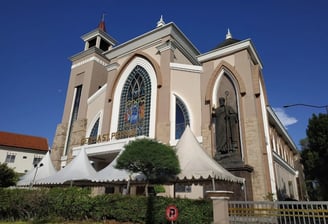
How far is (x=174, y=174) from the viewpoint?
28.0 feet

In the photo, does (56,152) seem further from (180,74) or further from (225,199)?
(225,199)

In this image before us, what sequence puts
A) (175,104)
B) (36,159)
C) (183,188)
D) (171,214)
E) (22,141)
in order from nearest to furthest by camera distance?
(171,214), (183,188), (175,104), (36,159), (22,141)

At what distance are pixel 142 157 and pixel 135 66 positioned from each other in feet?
36.5

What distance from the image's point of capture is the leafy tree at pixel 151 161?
8.51m

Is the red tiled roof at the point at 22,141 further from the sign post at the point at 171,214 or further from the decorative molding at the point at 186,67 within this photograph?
the sign post at the point at 171,214

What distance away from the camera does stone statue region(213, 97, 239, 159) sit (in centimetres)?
1206

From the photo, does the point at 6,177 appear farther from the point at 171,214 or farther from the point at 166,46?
the point at 171,214

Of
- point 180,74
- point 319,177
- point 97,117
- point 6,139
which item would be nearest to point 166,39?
point 180,74

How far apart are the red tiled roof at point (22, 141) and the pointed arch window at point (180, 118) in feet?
97.3

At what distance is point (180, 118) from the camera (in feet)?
49.9

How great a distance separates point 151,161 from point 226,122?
5.62 m

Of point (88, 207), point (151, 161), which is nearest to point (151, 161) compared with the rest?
point (151, 161)

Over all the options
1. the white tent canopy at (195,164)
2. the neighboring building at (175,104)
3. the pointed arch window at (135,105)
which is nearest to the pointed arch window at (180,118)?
the neighboring building at (175,104)

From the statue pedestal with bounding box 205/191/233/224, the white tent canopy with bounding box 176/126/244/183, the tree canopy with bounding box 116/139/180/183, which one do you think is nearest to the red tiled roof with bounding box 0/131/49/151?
the tree canopy with bounding box 116/139/180/183
